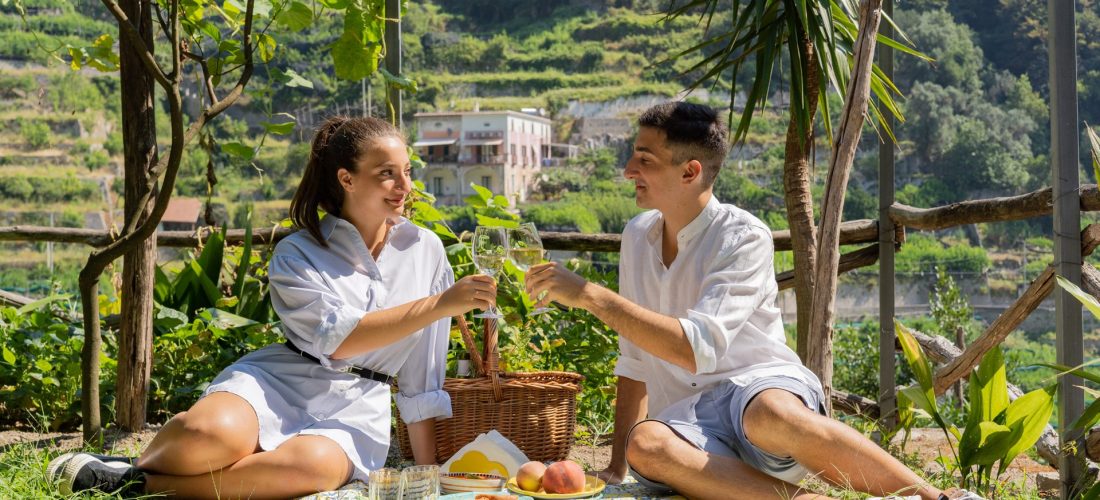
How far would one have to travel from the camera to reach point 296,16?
9.44 ft

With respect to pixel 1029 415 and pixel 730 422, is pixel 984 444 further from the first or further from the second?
pixel 730 422

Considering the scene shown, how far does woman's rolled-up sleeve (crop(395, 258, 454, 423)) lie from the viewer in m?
2.32

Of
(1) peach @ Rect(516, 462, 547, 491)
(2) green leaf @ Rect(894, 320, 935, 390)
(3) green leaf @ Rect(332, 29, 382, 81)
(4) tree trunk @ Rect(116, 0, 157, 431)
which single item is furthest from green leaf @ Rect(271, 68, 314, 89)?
(2) green leaf @ Rect(894, 320, 935, 390)

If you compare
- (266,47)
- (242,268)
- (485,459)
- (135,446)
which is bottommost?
(135,446)

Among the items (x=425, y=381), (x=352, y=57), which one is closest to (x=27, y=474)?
(x=425, y=381)

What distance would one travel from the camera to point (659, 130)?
214 cm

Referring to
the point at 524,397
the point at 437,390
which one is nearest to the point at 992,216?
the point at 524,397

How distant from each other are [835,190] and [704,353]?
1.05 m

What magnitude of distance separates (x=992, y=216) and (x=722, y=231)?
1295mm

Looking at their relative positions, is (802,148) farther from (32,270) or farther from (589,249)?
(32,270)

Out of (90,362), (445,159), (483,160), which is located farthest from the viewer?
(445,159)

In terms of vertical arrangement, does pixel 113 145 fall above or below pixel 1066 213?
above

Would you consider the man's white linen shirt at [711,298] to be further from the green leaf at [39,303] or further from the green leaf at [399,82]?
the green leaf at [39,303]

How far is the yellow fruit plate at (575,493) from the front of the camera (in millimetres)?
2016
